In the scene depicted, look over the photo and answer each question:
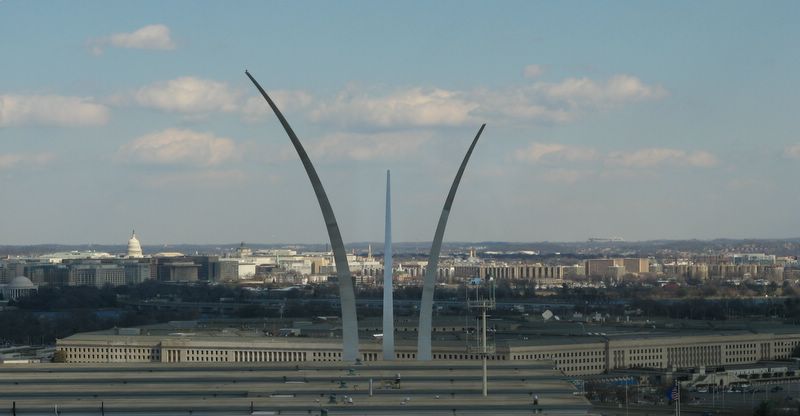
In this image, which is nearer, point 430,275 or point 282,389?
point 282,389

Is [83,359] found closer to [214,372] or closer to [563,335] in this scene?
[563,335]

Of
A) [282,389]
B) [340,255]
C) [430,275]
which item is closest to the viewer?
[282,389]

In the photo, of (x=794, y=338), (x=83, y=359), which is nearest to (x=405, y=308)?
(x=794, y=338)

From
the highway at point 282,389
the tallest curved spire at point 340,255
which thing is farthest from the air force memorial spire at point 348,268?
the highway at point 282,389

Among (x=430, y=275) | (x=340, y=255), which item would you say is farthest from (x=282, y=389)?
(x=430, y=275)

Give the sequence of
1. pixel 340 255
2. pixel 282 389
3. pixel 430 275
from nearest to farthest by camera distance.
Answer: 1. pixel 282 389
2. pixel 340 255
3. pixel 430 275

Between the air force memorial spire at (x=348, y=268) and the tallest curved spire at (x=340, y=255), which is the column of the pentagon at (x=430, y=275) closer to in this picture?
the air force memorial spire at (x=348, y=268)

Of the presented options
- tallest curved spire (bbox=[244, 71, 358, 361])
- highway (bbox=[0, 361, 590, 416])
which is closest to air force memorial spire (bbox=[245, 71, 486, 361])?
tallest curved spire (bbox=[244, 71, 358, 361])

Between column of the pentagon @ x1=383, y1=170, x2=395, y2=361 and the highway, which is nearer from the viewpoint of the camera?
the highway

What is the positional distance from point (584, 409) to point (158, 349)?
57540 mm

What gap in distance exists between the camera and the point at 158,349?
3885 inches

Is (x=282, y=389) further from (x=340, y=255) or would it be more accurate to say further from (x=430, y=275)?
(x=430, y=275)

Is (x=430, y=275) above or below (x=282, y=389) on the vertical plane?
above

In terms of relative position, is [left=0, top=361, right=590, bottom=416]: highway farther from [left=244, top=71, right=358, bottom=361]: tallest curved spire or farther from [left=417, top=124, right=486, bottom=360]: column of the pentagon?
[left=417, top=124, right=486, bottom=360]: column of the pentagon
